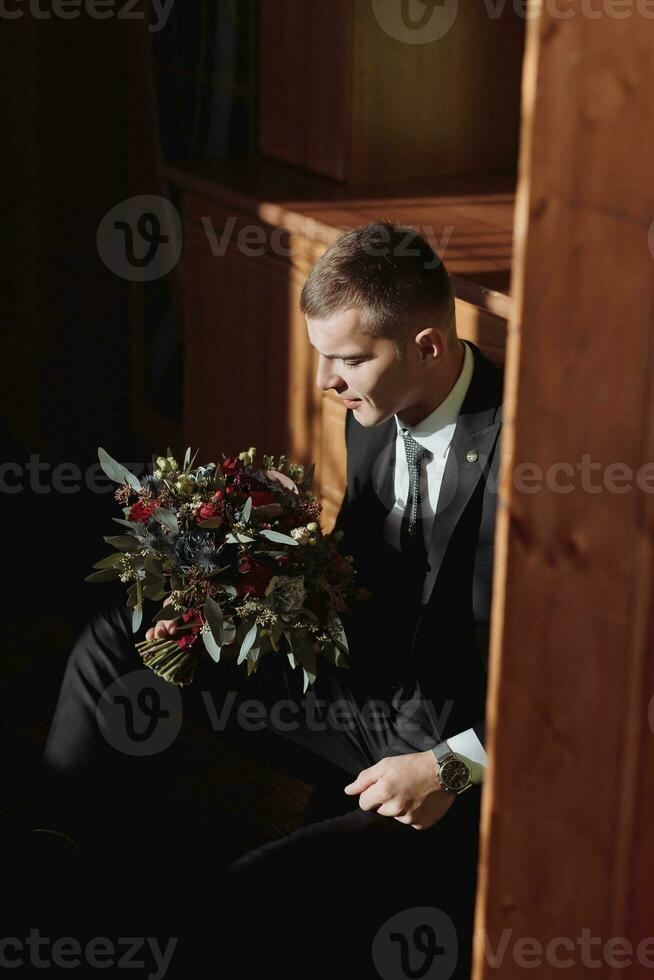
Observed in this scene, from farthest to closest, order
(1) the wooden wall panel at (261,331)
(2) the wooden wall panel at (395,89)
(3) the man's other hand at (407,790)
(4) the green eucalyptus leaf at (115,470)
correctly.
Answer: (2) the wooden wall panel at (395,89)
(1) the wooden wall panel at (261,331)
(4) the green eucalyptus leaf at (115,470)
(3) the man's other hand at (407,790)

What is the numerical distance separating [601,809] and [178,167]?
291 centimetres

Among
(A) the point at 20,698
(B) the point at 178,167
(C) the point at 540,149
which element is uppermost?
(B) the point at 178,167

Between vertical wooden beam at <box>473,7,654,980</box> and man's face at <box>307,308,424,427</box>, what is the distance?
0.89m

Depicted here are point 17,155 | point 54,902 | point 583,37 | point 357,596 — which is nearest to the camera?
point 583,37

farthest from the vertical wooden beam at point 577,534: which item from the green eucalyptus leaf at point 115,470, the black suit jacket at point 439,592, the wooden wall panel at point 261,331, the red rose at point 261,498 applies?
the wooden wall panel at point 261,331

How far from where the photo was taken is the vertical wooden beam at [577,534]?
1.21 meters

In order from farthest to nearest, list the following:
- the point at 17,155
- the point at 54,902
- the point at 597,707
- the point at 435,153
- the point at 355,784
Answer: the point at 17,155, the point at 435,153, the point at 54,902, the point at 355,784, the point at 597,707

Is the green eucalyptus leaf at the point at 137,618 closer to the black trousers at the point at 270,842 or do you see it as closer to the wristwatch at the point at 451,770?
the black trousers at the point at 270,842

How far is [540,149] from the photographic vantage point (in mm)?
1227

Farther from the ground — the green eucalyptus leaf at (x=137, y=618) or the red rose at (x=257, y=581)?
the red rose at (x=257, y=581)

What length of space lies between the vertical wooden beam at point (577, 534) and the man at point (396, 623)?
23.3 inches

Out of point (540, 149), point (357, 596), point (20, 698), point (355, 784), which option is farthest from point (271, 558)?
point (20, 698)

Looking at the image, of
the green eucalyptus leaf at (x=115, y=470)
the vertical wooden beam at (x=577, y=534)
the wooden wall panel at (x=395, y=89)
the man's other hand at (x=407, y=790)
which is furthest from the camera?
the wooden wall panel at (x=395, y=89)

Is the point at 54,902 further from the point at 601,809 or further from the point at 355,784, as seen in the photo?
the point at 601,809
